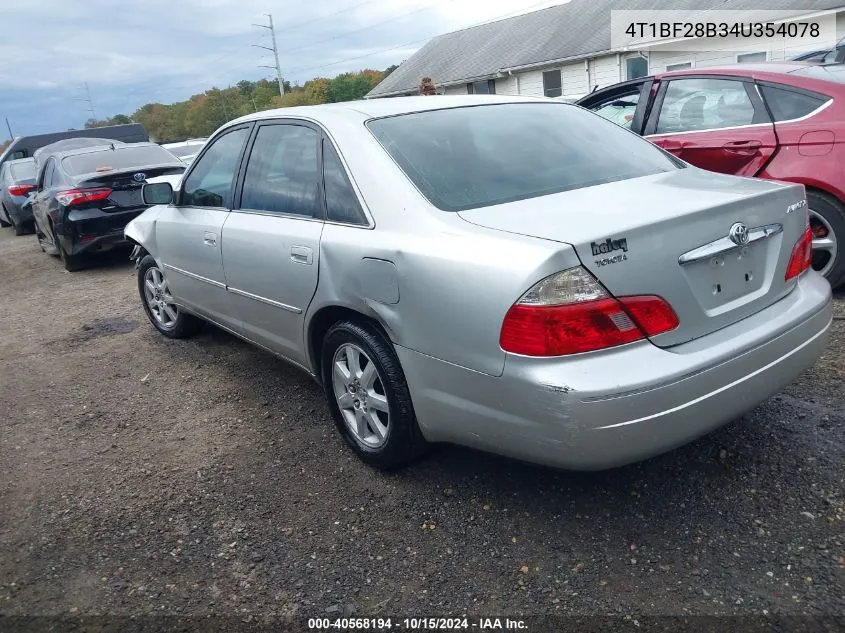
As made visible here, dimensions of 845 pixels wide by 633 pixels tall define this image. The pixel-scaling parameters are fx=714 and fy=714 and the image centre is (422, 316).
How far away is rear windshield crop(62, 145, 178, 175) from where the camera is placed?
30.0 ft

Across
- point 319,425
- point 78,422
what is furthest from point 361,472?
point 78,422

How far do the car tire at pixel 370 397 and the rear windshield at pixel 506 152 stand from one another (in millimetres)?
685

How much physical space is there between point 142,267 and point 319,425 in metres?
2.70

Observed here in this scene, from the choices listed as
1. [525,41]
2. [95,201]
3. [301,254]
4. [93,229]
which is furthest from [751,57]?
[301,254]

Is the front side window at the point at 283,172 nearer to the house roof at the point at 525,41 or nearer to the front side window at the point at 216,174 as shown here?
the front side window at the point at 216,174

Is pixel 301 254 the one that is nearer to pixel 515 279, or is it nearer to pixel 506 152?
pixel 506 152

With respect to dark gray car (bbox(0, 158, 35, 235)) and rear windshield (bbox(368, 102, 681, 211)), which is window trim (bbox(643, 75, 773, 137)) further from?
dark gray car (bbox(0, 158, 35, 235))

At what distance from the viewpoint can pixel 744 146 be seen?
4.93 metres

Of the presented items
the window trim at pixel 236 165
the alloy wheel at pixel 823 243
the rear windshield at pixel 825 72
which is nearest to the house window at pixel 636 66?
the rear windshield at pixel 825 72

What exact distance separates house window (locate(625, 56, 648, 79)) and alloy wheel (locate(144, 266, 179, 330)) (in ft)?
74.0

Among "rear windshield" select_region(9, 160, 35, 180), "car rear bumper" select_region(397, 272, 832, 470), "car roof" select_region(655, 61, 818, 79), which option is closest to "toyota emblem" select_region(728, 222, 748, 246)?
"car rear bumper" select_region(397, 272, 832, 470)

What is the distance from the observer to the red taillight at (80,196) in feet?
27.9

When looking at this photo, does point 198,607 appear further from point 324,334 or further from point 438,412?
point 324,334

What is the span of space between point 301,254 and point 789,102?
3.57 meters
